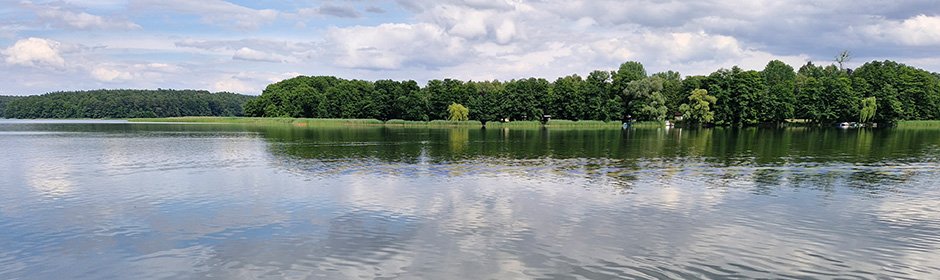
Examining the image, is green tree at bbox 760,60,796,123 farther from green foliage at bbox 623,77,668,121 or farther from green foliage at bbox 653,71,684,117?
green foliage at bbox 623,77,668,121

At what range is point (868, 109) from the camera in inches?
4887

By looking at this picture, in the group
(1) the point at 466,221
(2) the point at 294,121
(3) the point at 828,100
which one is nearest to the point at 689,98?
(3) the point at 828,100

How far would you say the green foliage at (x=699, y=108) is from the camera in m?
121

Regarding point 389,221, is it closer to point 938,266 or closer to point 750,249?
point 750,249

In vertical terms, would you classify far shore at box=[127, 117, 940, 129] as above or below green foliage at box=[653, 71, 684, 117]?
below

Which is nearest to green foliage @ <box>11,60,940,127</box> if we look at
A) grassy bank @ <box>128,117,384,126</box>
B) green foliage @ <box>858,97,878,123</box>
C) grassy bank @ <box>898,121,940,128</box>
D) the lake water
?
green foliage @ <box>858,97,878,123</box>

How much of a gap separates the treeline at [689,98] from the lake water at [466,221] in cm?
9494

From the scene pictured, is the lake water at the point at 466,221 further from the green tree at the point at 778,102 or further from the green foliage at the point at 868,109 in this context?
the green foliage at the point at 868,109

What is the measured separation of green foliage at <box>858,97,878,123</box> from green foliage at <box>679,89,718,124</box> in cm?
3131

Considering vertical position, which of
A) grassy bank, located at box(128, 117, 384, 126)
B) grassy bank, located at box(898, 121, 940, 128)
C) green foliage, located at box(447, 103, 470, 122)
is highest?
green foliage, located at box(447, 103, 470, 122)

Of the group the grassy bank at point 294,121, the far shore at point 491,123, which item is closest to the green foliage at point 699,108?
the far shore at point 491,123

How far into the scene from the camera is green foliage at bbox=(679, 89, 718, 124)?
121 m

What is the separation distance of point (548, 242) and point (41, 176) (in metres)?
27.3

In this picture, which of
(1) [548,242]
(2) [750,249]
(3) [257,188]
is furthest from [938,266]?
(3) [257,188]
